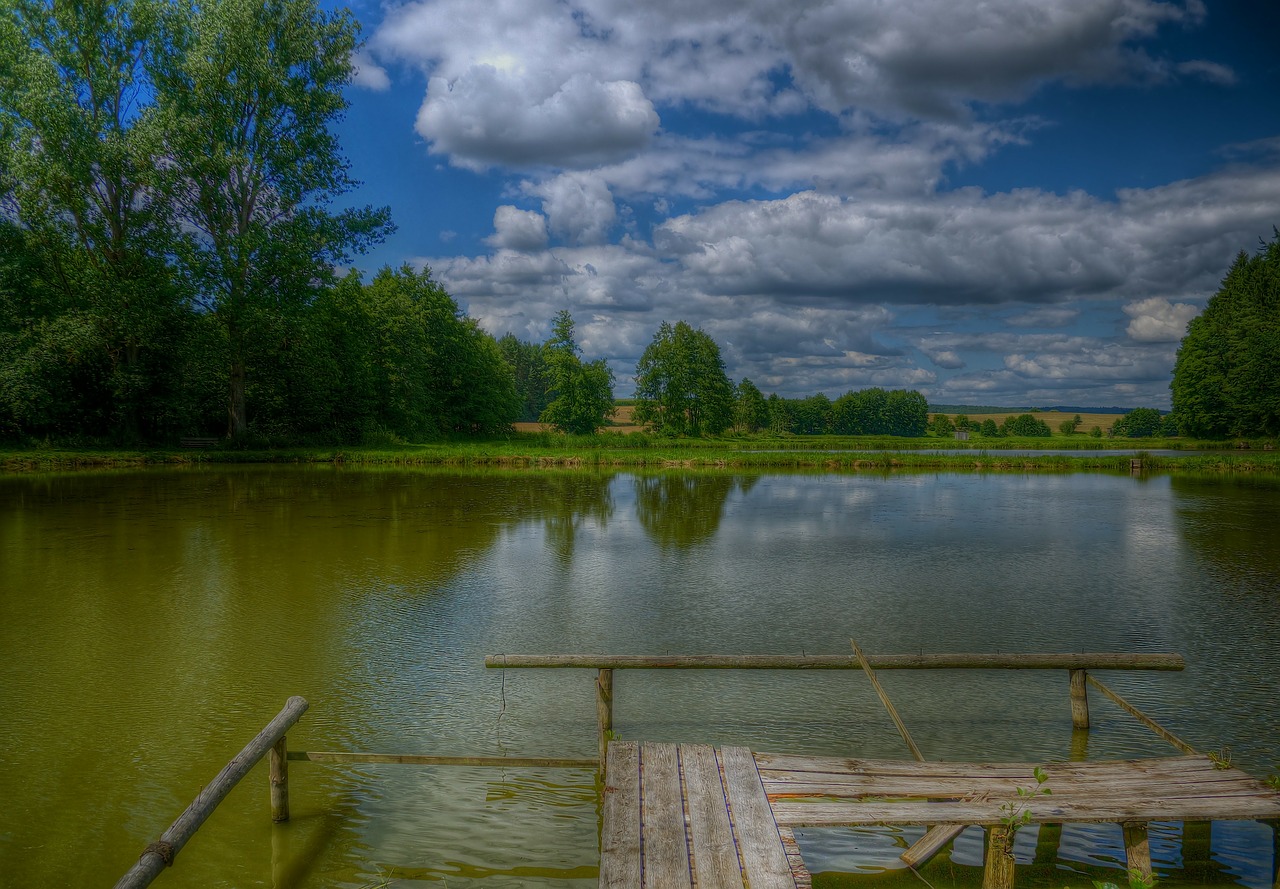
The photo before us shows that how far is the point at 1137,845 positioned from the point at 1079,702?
9.59 ft

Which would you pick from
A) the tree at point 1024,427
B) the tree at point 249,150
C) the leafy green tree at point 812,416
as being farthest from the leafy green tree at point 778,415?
the tree at point 249,150

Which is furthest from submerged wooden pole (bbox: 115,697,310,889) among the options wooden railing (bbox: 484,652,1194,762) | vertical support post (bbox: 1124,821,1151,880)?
vertical support post (bbox: 1124,821,1151,880)

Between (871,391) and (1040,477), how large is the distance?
10007 cm

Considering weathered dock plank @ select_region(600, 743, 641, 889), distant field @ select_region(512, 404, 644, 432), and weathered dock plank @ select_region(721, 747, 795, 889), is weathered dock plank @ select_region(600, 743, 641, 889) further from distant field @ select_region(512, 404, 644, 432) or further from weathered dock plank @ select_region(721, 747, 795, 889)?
distant field @ select_region(512, 404, 644, 432)

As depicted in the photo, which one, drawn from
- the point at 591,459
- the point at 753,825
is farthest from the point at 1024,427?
the point at 753,825

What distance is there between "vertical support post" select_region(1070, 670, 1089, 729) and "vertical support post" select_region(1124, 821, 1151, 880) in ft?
8.96

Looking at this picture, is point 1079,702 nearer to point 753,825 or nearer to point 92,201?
point 753,825

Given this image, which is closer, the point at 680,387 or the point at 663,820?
the point at 663,820

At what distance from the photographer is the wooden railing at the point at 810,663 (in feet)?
20.3

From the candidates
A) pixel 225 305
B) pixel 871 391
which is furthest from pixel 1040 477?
pixel 871 391

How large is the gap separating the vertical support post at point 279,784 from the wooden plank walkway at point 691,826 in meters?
2.33

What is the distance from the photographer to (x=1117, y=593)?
12508 mm

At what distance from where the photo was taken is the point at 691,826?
156 inches

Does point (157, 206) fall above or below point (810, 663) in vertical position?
above
